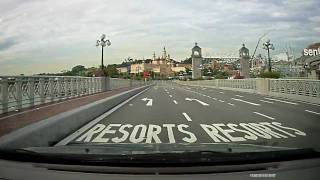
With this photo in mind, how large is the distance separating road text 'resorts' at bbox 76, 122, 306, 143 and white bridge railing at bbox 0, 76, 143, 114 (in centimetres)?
391

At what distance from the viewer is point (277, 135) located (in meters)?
11.9

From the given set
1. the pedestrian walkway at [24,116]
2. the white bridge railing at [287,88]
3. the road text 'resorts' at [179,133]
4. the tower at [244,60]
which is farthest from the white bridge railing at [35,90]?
the tower at [244,60]

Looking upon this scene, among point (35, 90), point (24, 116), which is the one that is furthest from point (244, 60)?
point (24, 116)

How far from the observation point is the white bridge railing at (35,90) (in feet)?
54.5

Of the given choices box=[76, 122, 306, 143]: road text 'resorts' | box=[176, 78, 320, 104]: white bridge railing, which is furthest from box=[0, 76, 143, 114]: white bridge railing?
box=[176, 78, 320, 104]: white bridge railing

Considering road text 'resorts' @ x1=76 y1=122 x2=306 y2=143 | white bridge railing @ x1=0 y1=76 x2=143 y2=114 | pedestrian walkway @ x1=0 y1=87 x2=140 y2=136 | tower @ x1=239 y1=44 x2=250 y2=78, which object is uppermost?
tower @ x1=239 y1=44 x2=250 y2=78

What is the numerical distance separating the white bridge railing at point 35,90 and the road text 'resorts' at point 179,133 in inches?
154

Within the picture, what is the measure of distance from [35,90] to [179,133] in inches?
412

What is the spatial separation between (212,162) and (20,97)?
15.2 metres

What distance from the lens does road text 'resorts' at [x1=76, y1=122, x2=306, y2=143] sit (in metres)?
11.2

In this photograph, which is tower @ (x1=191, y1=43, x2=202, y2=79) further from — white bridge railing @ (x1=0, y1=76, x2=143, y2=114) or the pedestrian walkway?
the pedestrian walkway

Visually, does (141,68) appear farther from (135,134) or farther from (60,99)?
(135,134)

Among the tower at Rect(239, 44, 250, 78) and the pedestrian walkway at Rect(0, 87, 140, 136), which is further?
the tower at Rect(239, 44, 250, 78)

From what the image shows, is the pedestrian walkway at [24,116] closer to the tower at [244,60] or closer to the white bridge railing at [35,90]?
the white bridge railing at [35,90]
